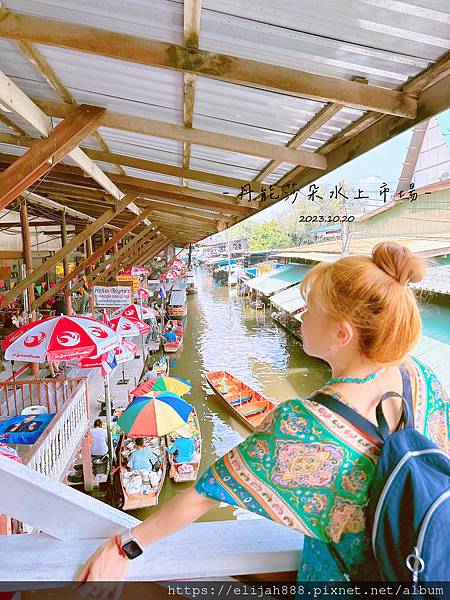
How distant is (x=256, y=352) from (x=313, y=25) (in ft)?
54.0

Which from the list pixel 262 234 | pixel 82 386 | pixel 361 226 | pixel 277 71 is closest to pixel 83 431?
pixel 82 386

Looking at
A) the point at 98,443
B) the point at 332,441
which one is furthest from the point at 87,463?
the point at 332,441

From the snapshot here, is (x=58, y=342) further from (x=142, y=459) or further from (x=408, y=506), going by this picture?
(x=408, y=506)

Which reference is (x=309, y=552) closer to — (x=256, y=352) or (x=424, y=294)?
(x=424, y=294)

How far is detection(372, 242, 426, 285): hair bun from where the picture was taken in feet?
2.90

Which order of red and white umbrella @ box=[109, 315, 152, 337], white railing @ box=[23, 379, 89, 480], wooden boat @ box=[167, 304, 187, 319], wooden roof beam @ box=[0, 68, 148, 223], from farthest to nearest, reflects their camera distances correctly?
wooden boat @ box=[167, 304, 187, 319]
red and white umbrella @ box=[109, 315, 152, 337]
white railing @ box=[23, 379, 89, 480]
wooden roof beam @ box=[0, 68, 148, 223]

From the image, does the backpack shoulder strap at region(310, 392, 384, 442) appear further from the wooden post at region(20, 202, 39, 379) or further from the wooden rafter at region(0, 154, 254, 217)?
the wooden post at region(20, 202, 39, 379)

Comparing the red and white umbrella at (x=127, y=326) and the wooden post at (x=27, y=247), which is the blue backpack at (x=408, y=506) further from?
the red and white umbrella at (x=127, y=326)

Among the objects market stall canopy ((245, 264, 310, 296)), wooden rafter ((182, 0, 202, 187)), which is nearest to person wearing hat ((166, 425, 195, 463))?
wooden rafter ((182, 0, 202, 187))

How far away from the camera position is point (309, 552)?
917mm

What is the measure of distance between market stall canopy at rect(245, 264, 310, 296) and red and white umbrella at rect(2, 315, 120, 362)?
16.6 metres

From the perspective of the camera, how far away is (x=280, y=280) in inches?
963

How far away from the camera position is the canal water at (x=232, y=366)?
32.0 ft

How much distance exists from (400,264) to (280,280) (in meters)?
23.7
